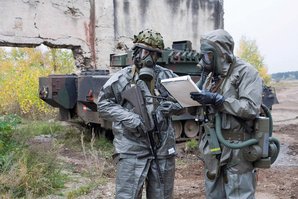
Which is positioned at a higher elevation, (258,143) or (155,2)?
(155,2)

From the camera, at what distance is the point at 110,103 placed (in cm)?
339

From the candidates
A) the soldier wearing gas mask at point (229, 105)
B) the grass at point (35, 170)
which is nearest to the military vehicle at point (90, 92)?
the grass at point (35, 170)

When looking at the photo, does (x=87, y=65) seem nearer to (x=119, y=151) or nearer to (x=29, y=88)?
(x=29, y=88)

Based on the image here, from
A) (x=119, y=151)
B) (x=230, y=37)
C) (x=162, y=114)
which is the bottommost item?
(x=119, y=151)

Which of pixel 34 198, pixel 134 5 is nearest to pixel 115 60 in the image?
pixel 134 5

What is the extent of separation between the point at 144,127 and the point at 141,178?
387 mm

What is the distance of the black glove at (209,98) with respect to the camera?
2.91 m

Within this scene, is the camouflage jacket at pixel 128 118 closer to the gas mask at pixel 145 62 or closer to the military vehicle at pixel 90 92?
the gas mask at pixel 145 62

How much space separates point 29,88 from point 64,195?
8.28 meters

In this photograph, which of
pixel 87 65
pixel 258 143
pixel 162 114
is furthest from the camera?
pixel 87 65

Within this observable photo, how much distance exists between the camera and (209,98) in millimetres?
2908

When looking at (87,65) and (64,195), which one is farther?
(87,65)

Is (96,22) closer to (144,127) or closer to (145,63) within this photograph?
(145,63)

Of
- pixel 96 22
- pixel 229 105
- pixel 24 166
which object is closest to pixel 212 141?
pixel 229 105
